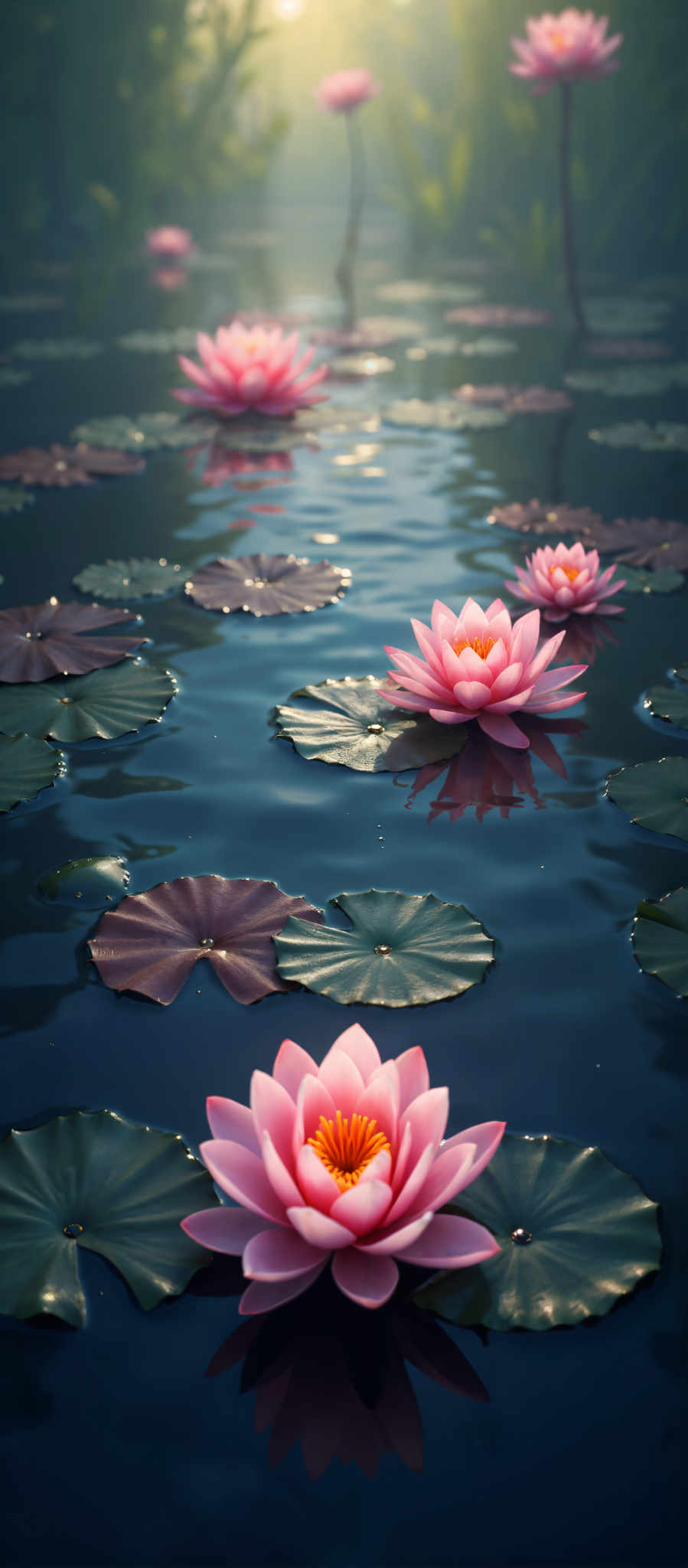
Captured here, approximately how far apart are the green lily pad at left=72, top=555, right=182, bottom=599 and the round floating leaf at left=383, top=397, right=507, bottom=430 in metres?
1.86

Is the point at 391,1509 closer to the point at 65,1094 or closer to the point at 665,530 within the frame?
the point at 65,1094

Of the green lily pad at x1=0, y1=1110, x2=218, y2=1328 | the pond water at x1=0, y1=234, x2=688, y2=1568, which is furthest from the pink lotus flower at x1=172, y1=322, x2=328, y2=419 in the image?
the green lily pad at x1=0, y1=1110, x2=218, y2=1328

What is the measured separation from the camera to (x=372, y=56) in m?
13.5

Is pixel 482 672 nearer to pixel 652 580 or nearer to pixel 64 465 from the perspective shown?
pixel 652 580

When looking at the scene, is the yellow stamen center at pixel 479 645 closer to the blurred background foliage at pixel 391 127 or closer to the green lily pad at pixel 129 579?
the green lily pad at pixel 129 579

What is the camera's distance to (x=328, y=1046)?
1340 millimetres

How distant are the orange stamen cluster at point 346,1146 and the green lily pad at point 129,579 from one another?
186cm

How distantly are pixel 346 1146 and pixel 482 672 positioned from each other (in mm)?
1059

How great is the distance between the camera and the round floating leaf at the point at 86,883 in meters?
1.62

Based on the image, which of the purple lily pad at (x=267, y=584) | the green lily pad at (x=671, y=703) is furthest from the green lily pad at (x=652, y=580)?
the purple lily pad at (x=267, y=584)

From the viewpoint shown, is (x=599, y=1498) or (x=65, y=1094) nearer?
(x=599, y=1498)

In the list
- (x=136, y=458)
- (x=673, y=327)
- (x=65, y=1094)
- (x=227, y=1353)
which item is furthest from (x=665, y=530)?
(x=673, y=327)

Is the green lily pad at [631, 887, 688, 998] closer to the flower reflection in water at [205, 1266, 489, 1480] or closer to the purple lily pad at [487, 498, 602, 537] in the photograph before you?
the flower reflection in water at [205, 1266, 489, 1480]

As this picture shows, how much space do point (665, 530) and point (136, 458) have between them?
184 centimetres
